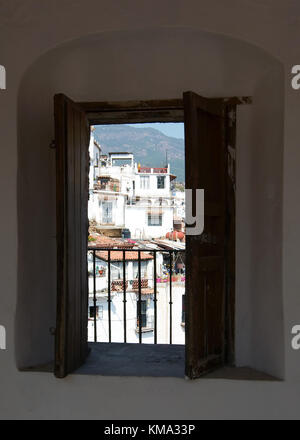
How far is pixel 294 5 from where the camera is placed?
2.20 meters

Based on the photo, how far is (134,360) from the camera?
265 cm

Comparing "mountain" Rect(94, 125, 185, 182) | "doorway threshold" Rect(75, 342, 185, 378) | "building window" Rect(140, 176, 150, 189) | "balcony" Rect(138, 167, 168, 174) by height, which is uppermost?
"mountain" Rect(94, 125, 185, 182)

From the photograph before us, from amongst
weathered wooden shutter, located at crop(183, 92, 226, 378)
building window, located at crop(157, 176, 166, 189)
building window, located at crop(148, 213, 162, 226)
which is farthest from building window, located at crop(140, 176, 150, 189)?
weathered wooden shutter, located at crop(183, 92, 226, 378)

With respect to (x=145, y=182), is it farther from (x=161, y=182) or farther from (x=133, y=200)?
(x=133, y=200)

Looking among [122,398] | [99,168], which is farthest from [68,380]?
[99,168]

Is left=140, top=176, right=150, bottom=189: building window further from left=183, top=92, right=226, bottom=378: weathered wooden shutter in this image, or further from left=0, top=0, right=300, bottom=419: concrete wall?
left=183, top=92, right=226, bottom=378: weathered wooden shutter

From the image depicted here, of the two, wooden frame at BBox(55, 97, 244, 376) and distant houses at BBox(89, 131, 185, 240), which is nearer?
wooden frame at BBox(55, 97, 244, 376)

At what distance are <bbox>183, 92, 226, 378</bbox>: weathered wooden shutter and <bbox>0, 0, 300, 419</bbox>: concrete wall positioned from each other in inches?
6.3

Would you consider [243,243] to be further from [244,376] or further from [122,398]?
[122,398]

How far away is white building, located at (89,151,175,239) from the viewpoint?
989 inches

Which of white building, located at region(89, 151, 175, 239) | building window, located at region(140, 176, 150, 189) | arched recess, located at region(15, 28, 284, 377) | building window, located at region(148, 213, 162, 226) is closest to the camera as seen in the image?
arched recess, located at region(15, 28, 284, 377)

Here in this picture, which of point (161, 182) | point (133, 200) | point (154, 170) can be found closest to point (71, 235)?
point (133, 200)

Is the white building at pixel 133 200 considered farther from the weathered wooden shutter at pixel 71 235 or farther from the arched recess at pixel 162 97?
the weathered wooden shutter at pixel 71 235

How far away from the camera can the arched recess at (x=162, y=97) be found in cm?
238
